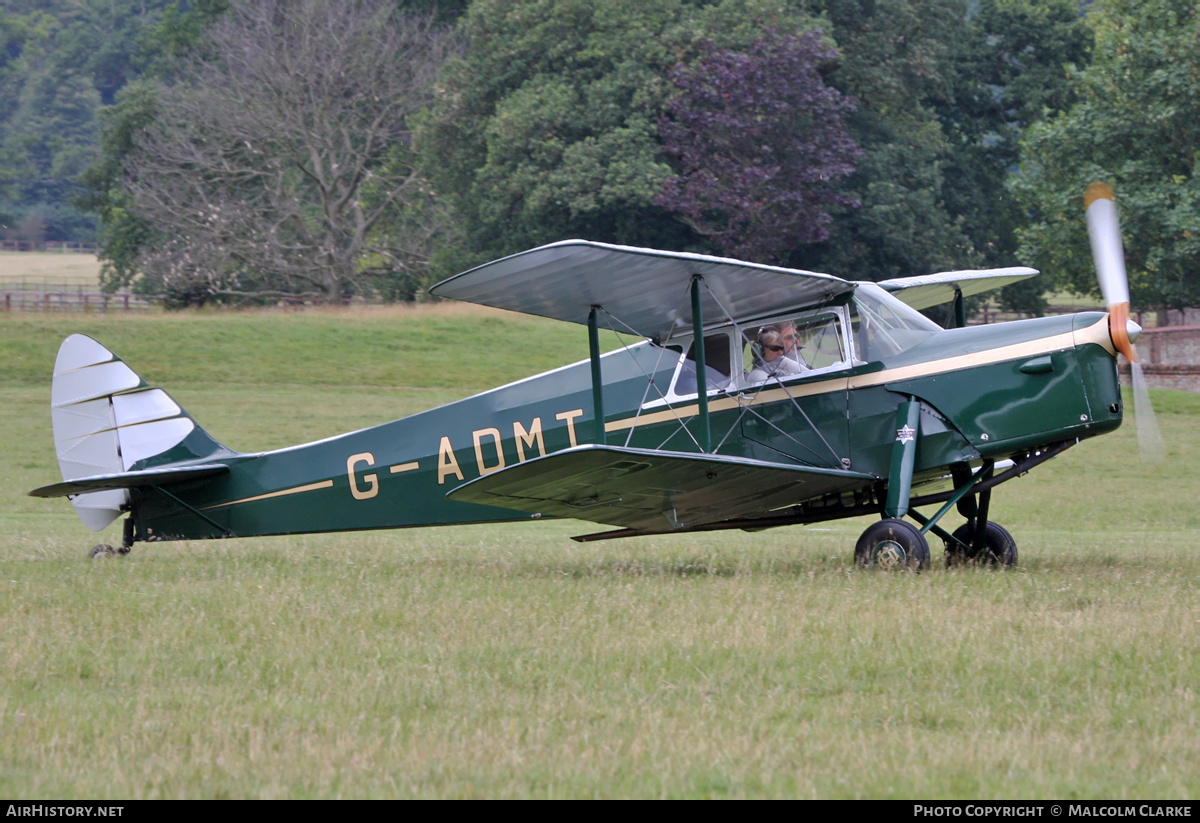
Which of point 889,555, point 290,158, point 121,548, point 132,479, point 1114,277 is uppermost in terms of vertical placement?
point 290,158

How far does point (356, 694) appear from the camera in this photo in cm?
598

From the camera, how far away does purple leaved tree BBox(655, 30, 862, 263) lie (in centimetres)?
4738

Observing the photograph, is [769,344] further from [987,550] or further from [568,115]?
[568,115]

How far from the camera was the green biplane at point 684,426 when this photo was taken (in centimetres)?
955

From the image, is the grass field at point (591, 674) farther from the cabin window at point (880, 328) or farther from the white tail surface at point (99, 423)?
the cabin window at point (880, 328)

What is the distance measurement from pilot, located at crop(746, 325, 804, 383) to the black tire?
2009 millimetres

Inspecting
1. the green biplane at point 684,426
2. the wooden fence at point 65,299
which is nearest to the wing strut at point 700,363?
the green biplane at point 684,426

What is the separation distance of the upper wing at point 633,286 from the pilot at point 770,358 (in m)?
0.19

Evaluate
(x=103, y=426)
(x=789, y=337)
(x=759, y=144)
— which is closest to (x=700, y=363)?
(x=789, y=337)

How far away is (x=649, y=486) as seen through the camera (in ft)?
31.7

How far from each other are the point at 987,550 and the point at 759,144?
39.9 meters

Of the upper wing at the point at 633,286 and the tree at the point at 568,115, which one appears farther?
the tree at the point at 568,115

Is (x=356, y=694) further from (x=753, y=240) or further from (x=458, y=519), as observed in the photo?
(x=753, y=240)

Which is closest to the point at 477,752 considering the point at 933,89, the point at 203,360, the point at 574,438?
the point at 574,438
